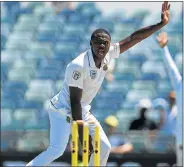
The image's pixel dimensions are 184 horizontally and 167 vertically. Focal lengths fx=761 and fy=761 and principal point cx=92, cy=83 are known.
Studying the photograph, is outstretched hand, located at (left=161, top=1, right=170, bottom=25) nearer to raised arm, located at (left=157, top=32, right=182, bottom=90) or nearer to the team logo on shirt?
the team logo on shirt

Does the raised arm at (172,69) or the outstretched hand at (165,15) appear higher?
the outstretched hand at (165,15)

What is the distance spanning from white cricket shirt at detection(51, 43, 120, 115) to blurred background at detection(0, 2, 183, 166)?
4.06 metres

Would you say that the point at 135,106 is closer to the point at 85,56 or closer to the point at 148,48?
the point at 148,48

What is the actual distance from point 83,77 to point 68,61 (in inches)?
228

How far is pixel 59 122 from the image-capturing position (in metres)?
7.21

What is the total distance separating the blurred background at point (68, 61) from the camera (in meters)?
12.1

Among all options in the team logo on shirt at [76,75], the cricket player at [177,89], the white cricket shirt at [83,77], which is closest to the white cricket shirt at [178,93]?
the cricket player at [177,89]

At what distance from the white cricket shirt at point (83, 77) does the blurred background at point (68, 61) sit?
13.3ft

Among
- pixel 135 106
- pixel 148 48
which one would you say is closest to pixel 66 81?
pixel 135 106

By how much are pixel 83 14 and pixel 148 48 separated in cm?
129

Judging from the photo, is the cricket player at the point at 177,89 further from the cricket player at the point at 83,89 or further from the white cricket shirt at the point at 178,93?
the cricket player at the point at 83,89

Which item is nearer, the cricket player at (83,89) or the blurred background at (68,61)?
the cricket player at (83,89)

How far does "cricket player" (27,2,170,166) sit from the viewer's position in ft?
22.7

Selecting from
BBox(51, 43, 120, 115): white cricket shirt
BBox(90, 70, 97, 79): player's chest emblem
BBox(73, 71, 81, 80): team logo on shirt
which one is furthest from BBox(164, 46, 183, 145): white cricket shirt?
BBox(73, 71, 81, 80): team logo on shirt
